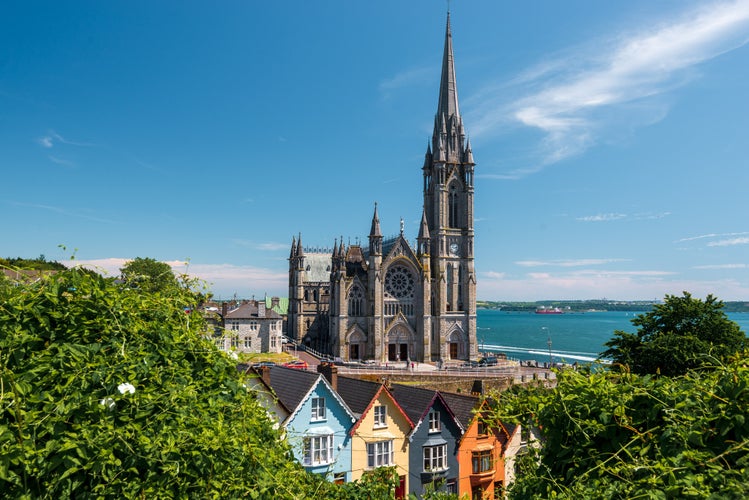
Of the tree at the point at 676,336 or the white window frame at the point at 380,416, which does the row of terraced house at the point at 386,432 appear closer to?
the white window frame at the point at 380,416

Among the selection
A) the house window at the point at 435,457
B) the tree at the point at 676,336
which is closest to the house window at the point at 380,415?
the house window at the point at 435,457

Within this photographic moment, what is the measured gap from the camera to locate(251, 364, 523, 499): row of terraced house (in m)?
21.3

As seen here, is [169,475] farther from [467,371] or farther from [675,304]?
[467,371]

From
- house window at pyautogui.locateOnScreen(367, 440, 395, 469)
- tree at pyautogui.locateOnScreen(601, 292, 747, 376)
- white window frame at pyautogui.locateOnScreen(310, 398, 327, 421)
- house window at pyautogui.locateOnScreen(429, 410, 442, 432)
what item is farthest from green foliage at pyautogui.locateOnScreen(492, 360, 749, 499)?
tree at pyautogui.locateOnScreen(601, 292, 747, 376)

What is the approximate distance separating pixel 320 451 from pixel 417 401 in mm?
5915

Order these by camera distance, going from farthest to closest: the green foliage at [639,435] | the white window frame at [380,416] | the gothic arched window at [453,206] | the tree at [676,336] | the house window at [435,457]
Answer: the gothic arched window at [453,206], the tree at [676,336], the house window at [435,457], the white window frame at [380,416], the green foliage at [639,435]

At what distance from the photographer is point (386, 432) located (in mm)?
22734

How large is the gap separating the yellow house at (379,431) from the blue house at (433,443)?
1.50ft

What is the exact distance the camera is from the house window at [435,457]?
75.5 feet

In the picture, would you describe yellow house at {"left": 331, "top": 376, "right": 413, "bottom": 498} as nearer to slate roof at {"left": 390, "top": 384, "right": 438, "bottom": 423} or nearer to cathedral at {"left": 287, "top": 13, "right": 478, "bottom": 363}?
slate roof at {"left": 390, "top": 384, "right": 438, "bottom": 423}

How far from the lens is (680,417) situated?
430 centimetres

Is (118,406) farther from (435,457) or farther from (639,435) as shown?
(435,457)

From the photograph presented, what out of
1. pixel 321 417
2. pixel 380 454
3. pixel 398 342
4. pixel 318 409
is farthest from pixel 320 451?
pixel 398 342

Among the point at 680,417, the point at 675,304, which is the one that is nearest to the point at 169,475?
the point at 680,417
